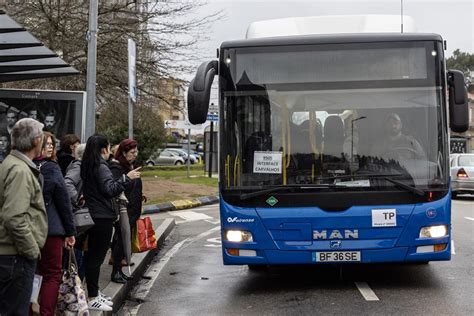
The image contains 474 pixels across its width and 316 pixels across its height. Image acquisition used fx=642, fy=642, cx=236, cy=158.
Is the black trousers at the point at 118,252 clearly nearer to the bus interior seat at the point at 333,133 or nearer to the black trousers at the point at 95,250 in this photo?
the black trousers at the point at 95,250

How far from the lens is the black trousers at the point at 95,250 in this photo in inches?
246

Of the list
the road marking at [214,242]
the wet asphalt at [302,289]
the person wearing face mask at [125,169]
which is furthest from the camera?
the road marking at [214,242]

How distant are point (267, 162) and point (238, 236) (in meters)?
0.88

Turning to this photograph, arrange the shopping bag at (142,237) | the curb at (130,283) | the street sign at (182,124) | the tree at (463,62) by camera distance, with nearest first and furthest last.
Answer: the curb at (130,283) → the shopping bag at (142,237) → the street sign at (182,124) → the tree at (463,62)

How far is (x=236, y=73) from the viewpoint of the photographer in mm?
7289

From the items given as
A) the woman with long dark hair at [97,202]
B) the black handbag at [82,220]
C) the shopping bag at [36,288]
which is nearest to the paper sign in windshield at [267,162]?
the woman with long dark hair at [97,202]

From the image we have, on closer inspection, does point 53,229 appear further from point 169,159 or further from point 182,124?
point 169,159

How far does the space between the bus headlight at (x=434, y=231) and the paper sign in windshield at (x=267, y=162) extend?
1696 mm

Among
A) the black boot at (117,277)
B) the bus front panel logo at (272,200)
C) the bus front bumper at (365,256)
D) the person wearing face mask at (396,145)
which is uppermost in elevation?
the person wearing face mask at (396,145)

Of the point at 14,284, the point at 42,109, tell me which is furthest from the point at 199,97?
the point at 42,109

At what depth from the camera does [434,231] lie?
23.0ft

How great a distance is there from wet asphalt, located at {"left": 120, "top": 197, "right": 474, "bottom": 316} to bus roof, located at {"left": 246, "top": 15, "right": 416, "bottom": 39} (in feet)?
10.1

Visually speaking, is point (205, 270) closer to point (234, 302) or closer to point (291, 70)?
point (234, 302)

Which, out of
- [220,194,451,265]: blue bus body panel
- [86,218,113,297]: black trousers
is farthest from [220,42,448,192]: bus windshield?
[86,218,113,297]: black trousers
